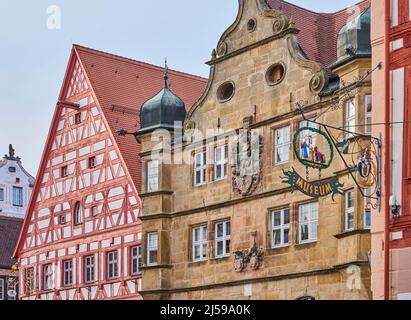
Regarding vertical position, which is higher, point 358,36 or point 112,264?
point 358,36

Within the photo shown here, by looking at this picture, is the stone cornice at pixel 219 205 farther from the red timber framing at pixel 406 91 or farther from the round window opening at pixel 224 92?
the red timber framing at pixel 406 91

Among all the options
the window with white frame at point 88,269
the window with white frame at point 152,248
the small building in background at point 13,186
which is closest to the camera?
the window with white frame at point 152,248

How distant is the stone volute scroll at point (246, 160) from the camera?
33.6 m

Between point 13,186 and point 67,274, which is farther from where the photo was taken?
point 13,186

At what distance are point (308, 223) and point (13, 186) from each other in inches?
1445

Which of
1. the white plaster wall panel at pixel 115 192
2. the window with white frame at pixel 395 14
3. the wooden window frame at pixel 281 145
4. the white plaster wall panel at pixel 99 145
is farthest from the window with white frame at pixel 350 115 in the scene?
the white plaster wall panel at pixel 99 145

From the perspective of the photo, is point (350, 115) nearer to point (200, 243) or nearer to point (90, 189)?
point (200, 243)

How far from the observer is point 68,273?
1734 inches

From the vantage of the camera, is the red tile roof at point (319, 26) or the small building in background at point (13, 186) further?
the small building in background at point (13, 186)

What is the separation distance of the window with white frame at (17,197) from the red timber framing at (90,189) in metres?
19.2

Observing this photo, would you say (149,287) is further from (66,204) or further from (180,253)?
(66,204)

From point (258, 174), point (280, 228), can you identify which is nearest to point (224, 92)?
point (258, 174)

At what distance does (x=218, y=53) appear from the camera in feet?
117
